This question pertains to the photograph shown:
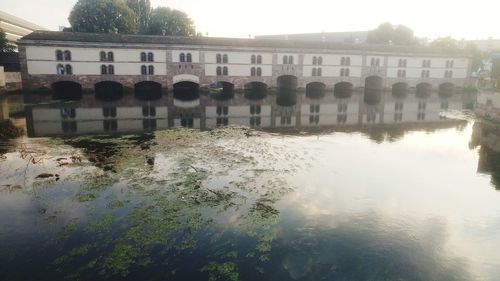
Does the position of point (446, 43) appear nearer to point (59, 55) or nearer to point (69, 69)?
point (69, 69)

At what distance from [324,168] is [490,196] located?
6385 millimetres

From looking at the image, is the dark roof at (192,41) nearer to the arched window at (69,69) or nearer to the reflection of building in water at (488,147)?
the arched window at (69,69)

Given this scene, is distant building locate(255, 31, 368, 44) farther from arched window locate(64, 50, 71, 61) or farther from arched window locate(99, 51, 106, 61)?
arched window locate(64, 50, 71, 61)

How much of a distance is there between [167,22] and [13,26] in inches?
1895

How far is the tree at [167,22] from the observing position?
236ft

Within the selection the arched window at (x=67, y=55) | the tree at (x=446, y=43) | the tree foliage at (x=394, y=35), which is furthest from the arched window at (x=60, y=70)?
the tree at (x=446, y=43)

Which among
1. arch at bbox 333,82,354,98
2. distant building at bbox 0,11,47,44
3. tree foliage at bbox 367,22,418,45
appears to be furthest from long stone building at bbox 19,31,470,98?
distant building at bbox 0,11,47,44

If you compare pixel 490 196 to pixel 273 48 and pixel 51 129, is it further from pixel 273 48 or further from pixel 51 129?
pixel 273 48

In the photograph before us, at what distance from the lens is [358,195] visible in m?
12.5

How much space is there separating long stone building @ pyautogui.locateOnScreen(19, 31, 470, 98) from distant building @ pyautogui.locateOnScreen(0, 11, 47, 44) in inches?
1833

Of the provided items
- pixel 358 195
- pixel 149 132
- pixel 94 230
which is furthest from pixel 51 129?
pixel 358 195

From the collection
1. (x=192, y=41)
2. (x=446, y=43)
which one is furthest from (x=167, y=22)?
(x=446, y=43)

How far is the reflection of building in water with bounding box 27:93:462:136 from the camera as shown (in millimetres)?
24361

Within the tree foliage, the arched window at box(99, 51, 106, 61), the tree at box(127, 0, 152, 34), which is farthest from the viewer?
the tree at box(127, 0, 152, 34)
